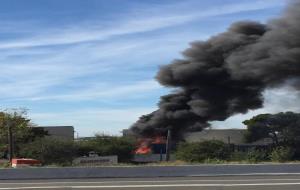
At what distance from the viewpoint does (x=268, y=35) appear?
25578 mm

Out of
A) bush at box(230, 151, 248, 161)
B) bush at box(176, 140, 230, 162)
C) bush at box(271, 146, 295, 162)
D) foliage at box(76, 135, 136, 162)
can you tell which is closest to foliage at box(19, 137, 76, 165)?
foliage at box(76, 135, 136, 162)

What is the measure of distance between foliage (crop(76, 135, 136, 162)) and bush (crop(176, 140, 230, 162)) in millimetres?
4152

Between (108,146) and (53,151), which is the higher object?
(108,146)

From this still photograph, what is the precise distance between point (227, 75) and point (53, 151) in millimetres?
14313

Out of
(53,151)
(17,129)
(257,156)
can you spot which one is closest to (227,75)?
(257,156)

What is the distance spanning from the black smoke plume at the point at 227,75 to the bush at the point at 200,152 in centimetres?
317

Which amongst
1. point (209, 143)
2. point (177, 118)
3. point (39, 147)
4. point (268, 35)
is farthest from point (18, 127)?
point (268, 35)

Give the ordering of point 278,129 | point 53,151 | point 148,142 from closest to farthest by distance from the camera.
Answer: point 148,142 < point 53,151 < point 278,129

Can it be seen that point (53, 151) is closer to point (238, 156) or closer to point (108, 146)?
point (108, 146)

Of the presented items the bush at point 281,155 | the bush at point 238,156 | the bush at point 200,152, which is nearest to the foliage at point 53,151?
the bush at point 200,152

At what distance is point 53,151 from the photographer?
121 feet

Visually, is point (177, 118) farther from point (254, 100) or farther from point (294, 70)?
point (294, 70)

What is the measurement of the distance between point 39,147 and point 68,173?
12979mm

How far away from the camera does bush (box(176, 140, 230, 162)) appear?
3216 cm
